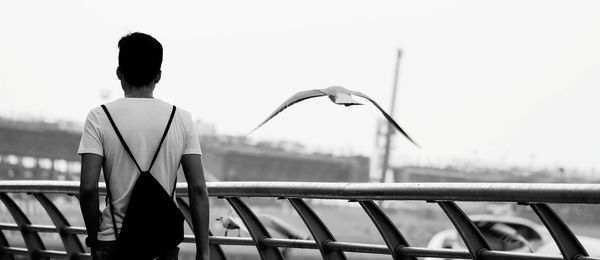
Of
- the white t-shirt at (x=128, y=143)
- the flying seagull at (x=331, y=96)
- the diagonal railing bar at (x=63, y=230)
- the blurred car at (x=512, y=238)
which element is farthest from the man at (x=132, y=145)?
the blurred car at (x=512, y=238)

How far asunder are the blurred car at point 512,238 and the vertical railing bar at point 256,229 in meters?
6.07

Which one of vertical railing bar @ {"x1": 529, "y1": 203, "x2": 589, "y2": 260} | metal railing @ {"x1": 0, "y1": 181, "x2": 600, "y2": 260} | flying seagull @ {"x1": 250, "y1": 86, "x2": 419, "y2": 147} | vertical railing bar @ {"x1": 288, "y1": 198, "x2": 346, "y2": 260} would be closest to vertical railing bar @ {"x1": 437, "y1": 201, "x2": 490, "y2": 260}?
metal railing @ {"x1": 0, "y1": 181, "x2": 600, "y2": 260}

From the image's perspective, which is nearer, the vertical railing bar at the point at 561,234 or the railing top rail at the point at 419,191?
the railing top rail at the point at 419,191

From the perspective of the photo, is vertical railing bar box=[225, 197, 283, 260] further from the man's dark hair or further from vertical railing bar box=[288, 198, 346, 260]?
the man's dark hair

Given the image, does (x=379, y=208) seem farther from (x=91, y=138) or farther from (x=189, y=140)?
(x=91, y=138)

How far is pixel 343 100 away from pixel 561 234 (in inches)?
64.3

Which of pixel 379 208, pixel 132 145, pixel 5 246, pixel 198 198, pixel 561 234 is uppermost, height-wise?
pixel 132 145

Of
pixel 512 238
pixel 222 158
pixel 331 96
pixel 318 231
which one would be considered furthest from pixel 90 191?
pixel 222 158

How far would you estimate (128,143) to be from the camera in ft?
12.2

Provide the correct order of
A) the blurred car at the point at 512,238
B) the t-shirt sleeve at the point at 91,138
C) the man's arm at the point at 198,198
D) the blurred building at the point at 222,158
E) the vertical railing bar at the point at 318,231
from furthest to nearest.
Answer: the blurred building at the point at 222,158
the blurred car at the point at 512,238
the vertical railing bar at the point at 318,231
the man's arm at the point at 198,198
the t-shirt sleeve at the point at 91,138

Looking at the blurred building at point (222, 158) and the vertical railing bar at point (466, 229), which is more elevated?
the vertical railing bar at point (466, 229)

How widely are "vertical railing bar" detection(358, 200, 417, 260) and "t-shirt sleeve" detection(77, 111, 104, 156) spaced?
1697mm

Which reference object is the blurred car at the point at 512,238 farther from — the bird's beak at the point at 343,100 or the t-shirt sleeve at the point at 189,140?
the t-shirt sleeve at the point at 189,140

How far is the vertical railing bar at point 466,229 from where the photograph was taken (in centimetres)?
459
